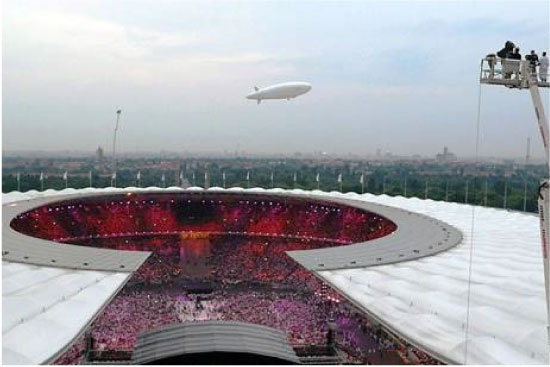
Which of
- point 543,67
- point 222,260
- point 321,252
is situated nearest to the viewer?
point 543,67

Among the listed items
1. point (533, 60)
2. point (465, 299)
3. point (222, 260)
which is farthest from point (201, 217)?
point (533, 60)

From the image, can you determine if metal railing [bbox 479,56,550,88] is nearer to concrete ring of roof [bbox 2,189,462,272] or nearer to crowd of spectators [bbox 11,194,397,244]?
concrete ring of roof [bbox 2,189,462,272]

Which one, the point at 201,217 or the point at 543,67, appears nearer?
the point at 543,67

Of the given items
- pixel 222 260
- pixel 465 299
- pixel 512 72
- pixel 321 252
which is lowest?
pixel 222 260

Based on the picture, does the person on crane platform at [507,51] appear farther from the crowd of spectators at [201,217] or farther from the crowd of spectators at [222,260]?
the crowd of spectators at [201,217]

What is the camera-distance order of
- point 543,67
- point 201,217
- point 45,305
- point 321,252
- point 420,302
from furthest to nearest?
point 201,217 → point 321,252 → point 420,302 → point 45,305 → point 543,67

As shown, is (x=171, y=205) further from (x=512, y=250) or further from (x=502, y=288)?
(x=502, y=288)

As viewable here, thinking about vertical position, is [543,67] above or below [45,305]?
above

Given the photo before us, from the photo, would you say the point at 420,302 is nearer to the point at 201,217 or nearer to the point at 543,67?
the point at 543,67

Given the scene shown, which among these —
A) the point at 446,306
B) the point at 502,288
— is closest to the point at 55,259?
the point at 446,306
